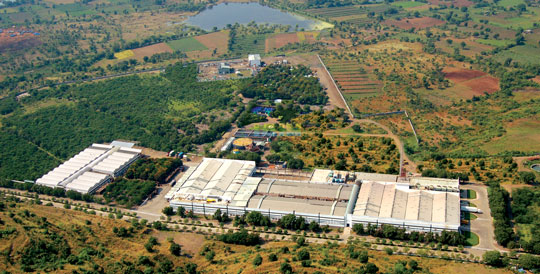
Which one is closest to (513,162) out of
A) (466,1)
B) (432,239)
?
(432,239)

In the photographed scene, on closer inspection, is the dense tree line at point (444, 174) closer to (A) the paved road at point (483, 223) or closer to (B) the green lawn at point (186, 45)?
(A) the paved road at point (483, 223)

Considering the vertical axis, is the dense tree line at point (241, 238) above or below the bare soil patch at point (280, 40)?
below

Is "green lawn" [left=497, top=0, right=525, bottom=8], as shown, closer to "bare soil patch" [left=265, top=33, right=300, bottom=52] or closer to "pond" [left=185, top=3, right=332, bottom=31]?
"pond" [left=185, top=3, right=332, bottom=31]

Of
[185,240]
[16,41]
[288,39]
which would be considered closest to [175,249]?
[185,240]

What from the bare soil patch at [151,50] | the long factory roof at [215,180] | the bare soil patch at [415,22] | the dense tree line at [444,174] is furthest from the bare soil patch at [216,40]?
the dense tree line at [444,174]

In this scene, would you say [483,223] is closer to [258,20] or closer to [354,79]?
[354,79]

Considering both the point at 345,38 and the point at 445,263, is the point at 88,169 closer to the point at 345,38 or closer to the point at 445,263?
the point at 445,263

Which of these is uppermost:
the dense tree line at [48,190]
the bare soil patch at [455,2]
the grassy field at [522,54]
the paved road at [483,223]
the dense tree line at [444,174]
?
the bare soil patch at [455,2]
